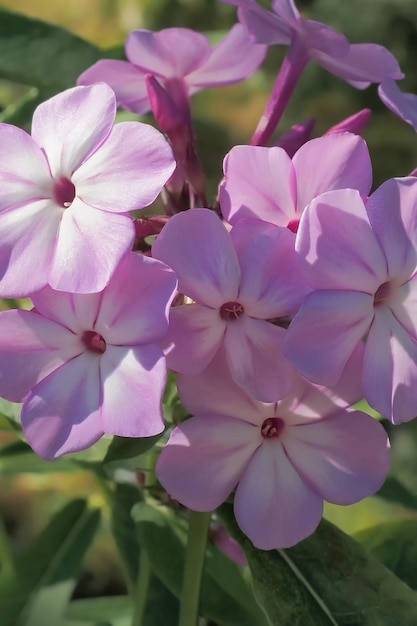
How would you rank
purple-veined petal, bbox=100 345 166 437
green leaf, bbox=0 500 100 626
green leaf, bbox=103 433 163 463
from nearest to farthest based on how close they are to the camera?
1. purple-veined petal, bbox=100 345 166 437
2. green leaf, bbox=103 433 163 463
3. green leaf, bbox=0 500 100 626

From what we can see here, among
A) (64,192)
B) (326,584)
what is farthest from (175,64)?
(326,584)

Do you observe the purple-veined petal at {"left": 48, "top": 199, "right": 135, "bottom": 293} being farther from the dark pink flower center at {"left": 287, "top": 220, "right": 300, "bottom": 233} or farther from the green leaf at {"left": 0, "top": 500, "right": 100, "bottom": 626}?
the green leaf at {"left": 0, "top": 500, "right": 100, "bottom": 626}

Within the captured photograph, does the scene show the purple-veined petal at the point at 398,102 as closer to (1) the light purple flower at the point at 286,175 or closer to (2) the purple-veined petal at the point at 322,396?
(1) the light purple flower at the point at 286,175

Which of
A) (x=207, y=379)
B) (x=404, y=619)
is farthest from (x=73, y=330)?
(x=404, y=619)

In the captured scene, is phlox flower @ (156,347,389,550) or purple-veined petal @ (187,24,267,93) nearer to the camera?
phlox flower @ (156,347,389,550)

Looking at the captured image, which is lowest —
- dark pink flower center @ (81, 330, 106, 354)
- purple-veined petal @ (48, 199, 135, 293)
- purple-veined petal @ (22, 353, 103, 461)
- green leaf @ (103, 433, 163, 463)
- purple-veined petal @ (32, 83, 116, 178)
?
green leaf @ (103, 433, 163, 463)

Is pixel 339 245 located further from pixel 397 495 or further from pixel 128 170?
pixel 397 495

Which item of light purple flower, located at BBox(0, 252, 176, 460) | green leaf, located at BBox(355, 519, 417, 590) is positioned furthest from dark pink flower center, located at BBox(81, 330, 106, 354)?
green leaf, located at BBox(355, 519, 417, 590)
